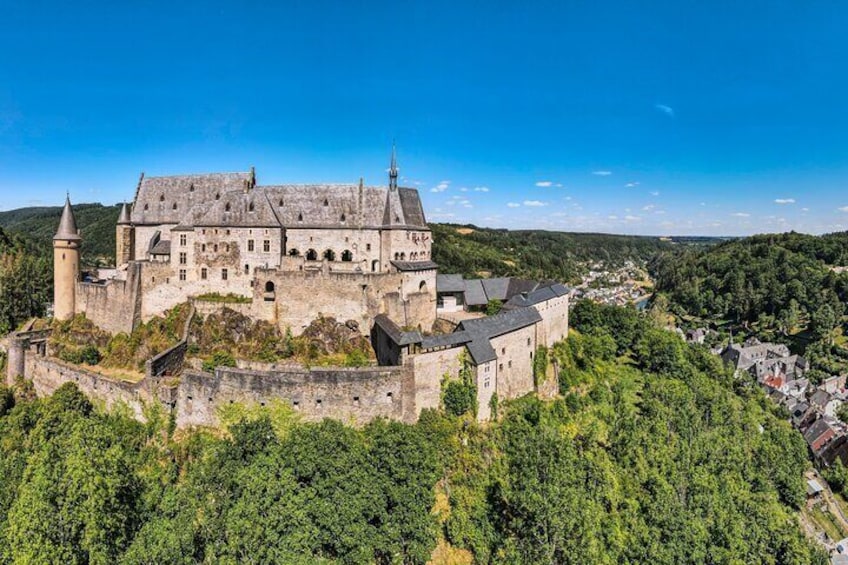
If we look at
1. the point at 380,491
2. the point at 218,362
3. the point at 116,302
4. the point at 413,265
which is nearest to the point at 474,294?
the point at 413,265

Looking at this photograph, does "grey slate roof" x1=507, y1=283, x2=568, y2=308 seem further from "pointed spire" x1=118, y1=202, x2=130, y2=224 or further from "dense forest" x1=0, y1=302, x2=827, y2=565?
"pointed spire" x1=118, y1=202, x2=130, y2=224

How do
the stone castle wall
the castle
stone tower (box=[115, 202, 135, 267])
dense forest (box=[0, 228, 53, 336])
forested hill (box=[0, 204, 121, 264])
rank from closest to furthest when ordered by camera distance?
the castle, the stone castle wall, stone tower (box=[115, 202, 135, 267]), dense forest (box=[0, 228, 53, 336]), forested hill (box=[0, 204, 121, 264])

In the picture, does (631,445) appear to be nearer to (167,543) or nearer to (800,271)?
(167,543)

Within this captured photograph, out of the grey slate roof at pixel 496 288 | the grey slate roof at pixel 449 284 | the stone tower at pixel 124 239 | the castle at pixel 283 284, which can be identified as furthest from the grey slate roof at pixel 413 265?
the stone tower at pixel 124 239

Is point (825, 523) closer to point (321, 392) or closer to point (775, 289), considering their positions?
point (321, 392)

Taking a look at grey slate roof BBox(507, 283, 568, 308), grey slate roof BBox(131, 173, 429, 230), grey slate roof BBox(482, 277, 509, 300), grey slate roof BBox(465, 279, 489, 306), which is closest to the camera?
grey slate roof BBox(131, 173, 429, 230)

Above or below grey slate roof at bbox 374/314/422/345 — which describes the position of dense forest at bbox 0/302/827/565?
below

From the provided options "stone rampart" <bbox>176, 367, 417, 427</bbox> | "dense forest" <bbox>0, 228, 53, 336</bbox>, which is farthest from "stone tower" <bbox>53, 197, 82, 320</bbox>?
"stone rampart" <bbox>176, 367, 417, 427</bbox>
